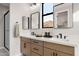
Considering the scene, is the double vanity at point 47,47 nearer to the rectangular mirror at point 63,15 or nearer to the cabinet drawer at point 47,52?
the cabinet drawer at point 47,52

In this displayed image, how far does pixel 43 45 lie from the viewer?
299cm

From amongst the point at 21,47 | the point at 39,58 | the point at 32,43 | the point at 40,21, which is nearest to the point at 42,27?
the point at 40,21

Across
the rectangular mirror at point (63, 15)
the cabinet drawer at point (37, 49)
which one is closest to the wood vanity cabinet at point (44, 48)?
the cabinet drawer at point (37, 49)

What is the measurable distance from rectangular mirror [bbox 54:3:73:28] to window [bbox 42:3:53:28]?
34 centimetres

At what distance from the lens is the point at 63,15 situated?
312 centimetres

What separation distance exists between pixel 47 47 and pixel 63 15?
3.03 ft

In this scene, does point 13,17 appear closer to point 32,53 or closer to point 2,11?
point 32,53

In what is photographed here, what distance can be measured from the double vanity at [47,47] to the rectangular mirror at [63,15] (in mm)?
456

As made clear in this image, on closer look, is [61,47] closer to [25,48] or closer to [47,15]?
[47,15]

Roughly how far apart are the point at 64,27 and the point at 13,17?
2.37 meters

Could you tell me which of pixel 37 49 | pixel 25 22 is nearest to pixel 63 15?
pixel 37 49

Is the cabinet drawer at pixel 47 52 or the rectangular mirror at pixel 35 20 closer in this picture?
the cabinet drawer at pixel 47 52

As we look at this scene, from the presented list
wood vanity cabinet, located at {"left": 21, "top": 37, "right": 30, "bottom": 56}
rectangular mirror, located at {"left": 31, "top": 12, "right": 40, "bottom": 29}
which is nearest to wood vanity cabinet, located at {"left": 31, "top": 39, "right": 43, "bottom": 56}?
wood vanity cabinet, located at {"left": 21, "top": 37, "right": 30, "bottom": 56}

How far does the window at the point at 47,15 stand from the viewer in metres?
3.83
